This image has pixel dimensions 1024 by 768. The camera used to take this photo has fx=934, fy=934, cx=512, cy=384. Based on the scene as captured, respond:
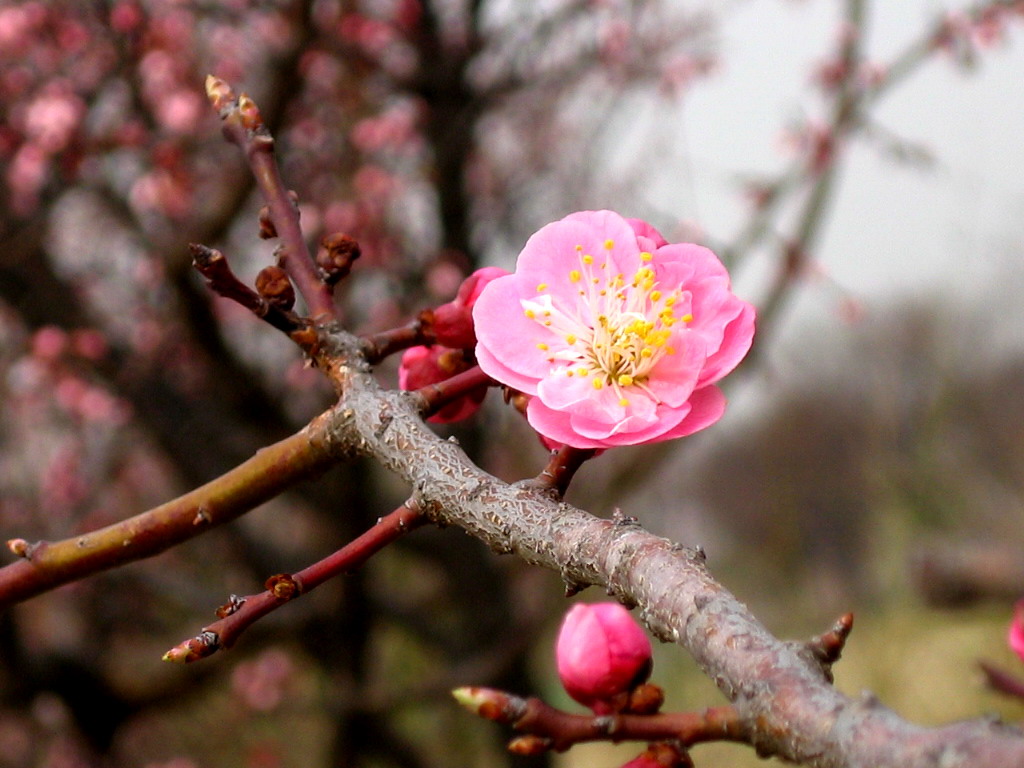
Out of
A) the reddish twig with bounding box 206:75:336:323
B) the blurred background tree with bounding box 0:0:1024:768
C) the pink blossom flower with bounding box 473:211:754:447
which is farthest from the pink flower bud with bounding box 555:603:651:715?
the blurred background tree with bounding box 0:0:1024:768

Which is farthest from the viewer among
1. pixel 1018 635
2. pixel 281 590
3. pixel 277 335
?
pixel 277 335

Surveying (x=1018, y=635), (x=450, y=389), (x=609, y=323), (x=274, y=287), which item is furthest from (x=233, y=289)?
(x=1018, y=635)

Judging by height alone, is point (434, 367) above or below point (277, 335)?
above

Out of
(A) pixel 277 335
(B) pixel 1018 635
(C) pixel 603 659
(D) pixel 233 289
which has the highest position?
(D) pixel 233 289

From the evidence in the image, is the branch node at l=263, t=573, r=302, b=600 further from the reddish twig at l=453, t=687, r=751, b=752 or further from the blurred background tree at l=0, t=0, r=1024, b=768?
the blurred background tree at l=0, t=0, r=1024, b=768

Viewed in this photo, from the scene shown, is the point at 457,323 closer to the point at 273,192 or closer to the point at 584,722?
the point at 273,192

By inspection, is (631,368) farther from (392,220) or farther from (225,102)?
(392,220)
